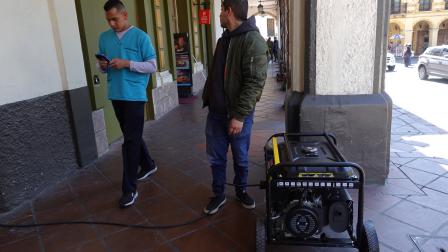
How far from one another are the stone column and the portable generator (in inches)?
41.4

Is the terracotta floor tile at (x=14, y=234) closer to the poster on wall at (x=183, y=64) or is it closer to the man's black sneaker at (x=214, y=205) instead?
the man's black sneaker at (x=214, y=205)

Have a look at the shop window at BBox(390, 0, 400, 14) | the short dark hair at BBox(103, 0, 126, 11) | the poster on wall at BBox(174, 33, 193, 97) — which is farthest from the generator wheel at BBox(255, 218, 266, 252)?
the shop window at BBox(390, 0, 400, 14)

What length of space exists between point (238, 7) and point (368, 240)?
1775mm

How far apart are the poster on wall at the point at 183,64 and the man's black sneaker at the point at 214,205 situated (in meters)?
6.49

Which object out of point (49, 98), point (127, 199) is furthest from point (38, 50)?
point (127, 199)

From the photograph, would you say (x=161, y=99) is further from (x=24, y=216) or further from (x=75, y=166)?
(x=24, y=216)

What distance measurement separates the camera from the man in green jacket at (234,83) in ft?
8.35

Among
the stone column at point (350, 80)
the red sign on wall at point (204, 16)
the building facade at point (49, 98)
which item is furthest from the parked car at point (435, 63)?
the building facade at point (49, 98)

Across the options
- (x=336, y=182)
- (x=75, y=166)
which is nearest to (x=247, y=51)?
(x=336, y=182)

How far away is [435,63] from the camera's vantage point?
1374 cm

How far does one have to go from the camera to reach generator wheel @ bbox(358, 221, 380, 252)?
2.02 meters

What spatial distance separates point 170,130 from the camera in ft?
19.4

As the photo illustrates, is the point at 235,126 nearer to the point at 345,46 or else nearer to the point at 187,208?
the point at 187,208

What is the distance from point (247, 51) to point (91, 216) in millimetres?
1928
